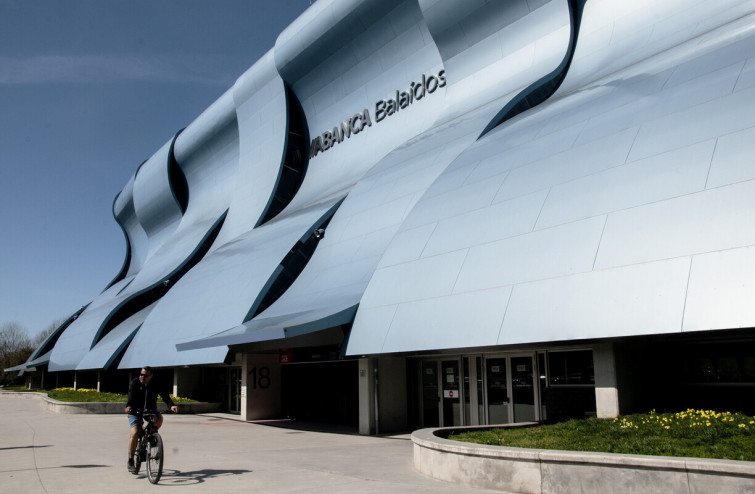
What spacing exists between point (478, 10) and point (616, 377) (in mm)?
17359

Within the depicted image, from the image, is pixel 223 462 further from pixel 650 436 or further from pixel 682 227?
pixel 682 227

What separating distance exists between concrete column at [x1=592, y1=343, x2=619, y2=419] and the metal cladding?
173cm

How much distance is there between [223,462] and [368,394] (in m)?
6.48

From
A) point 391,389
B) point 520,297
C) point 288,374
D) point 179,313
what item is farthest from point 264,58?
point 520,297

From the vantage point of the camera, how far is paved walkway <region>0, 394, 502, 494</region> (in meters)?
10.2

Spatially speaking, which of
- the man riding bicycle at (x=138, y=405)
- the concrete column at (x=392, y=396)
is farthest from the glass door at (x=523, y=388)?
the man riding bicycle at (x=138, y=405)

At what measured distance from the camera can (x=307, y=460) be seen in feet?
43.7

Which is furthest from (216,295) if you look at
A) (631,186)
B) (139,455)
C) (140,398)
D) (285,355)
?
(631,186)

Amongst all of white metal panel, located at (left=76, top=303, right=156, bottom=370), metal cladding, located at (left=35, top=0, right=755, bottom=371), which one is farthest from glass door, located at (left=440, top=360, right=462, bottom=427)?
white metal panel, located at (left=76, top=303, right=156, bottom=370)

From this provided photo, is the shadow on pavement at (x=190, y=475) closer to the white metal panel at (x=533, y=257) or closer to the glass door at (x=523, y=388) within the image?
the white metal panel at (x=533, y=257)

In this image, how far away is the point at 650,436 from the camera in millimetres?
10039

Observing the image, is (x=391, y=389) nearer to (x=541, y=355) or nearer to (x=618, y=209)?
(x=541, y=355)

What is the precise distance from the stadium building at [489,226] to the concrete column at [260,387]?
0.25 feet

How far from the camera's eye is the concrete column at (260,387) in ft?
84.9
